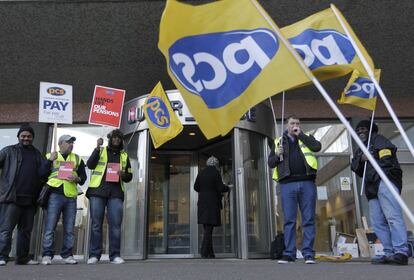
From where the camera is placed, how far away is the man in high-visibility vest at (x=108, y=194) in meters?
5.43

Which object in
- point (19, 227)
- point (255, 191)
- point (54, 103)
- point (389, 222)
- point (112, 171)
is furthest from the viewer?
point (255, 191)

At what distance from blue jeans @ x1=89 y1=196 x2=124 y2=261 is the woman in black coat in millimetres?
1897

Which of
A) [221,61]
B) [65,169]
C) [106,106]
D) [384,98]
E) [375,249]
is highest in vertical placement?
[106,106]

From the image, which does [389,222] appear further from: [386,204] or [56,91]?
[56,91]

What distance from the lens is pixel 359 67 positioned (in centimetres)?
420

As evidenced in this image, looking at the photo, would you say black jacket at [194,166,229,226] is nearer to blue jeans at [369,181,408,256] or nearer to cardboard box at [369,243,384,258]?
blue jeans at [369,181,408,256]

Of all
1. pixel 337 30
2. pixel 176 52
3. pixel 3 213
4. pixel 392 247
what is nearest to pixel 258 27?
pixel 176 52

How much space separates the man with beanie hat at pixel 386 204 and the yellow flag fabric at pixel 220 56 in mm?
2245

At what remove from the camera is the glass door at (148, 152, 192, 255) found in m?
9.10

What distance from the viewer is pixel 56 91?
6.17 m

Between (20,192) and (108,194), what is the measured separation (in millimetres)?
1063

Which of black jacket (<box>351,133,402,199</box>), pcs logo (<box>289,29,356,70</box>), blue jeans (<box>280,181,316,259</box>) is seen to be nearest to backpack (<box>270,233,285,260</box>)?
blue jeans (<box>280,181,316,259</box>)

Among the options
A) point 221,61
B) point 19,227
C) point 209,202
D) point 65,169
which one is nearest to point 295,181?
point 221,61

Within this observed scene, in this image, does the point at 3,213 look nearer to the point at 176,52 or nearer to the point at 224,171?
the point at 176,52
